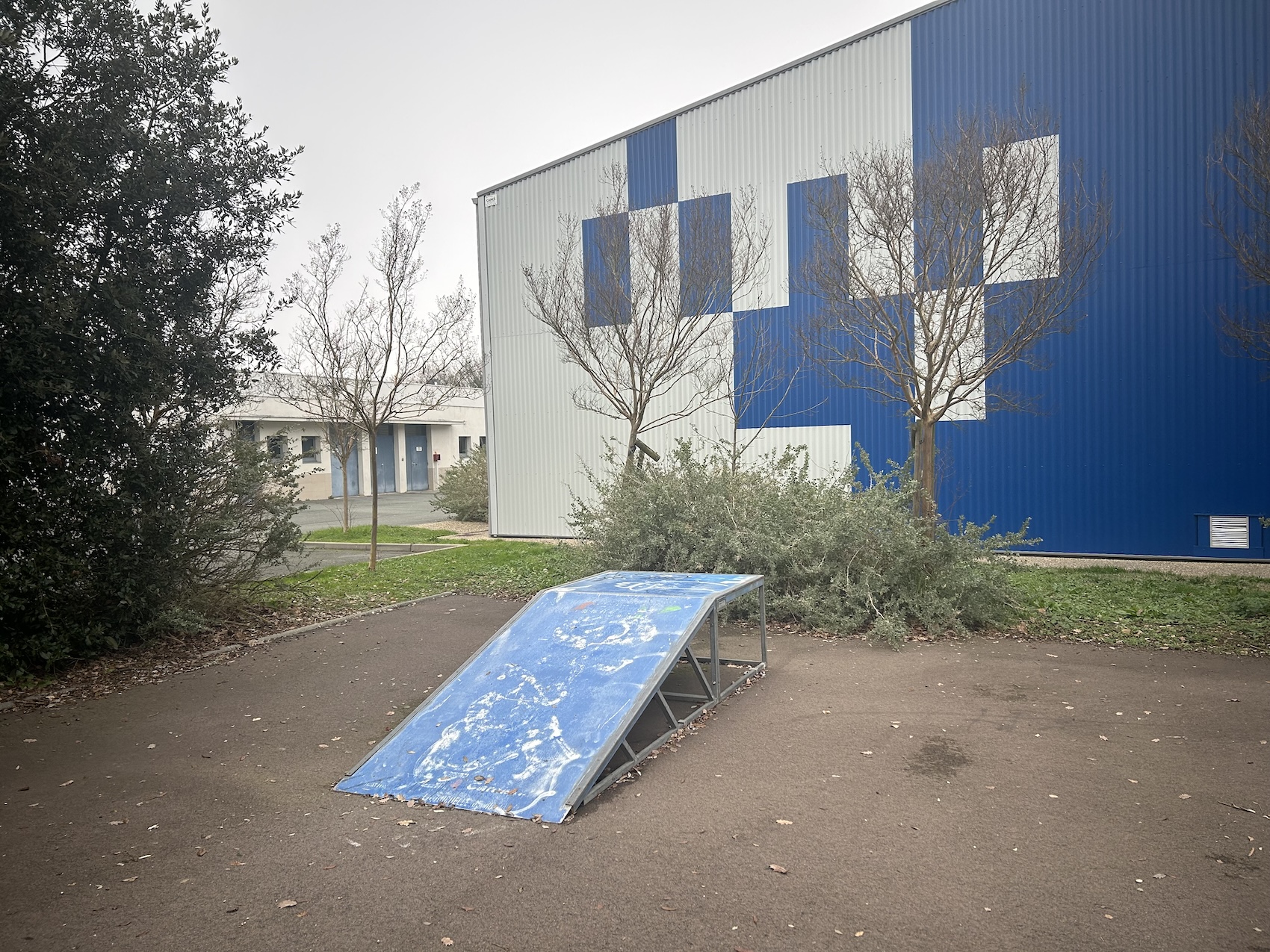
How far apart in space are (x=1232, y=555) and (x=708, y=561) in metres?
8.65

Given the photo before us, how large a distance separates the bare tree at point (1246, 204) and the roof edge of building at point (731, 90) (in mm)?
5030

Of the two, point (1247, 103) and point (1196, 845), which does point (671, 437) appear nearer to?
point (1247, 103)

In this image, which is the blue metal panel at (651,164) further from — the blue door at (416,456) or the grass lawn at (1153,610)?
the blue door at (416,456)

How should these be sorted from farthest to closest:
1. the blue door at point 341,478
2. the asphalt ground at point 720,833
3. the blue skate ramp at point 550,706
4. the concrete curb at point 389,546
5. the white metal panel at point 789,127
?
the blue door at point 341,478 → the concrete curb at point 389,546 → the white metal panel at point 789,127 → the blue skate ramp at point 550,706 → the asphalt ground at point 720,833

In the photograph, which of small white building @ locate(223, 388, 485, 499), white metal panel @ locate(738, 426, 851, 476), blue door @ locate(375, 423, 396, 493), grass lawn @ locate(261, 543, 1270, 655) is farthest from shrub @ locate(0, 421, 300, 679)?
blue door @ locate(375, 423, 396, 493)

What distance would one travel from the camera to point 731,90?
54.4 feet

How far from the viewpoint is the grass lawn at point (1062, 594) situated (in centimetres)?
841

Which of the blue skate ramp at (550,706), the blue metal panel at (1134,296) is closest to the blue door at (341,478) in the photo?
the blue metal panel at (1134,296)

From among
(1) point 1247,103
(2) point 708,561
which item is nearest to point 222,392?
(2) point 708,561

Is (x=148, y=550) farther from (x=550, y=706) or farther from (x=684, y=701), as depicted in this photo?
(x=684, y=701)

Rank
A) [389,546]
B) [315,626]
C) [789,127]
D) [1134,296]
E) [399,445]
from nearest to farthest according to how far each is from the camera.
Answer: [315,626]
[1134,296]
[789,127]
[389,546]
[399,445]

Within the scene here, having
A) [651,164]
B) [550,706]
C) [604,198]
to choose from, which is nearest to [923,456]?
[550,706]

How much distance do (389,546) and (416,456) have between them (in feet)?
88.7

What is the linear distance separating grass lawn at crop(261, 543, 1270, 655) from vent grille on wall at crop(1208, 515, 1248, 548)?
183cm
